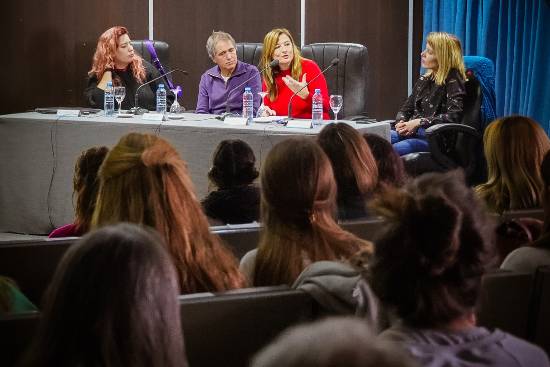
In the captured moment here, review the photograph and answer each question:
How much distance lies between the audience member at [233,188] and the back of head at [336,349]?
249 centimetres

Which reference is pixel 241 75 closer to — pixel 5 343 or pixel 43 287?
pixel 43 287

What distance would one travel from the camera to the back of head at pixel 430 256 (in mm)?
1544

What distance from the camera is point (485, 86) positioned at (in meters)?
5.81

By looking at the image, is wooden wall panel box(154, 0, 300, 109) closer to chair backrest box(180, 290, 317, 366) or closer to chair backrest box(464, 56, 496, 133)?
chair backrest box(464, 56, 496, 133)

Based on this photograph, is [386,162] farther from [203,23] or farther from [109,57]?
[203,23]

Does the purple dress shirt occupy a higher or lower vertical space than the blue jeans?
higher

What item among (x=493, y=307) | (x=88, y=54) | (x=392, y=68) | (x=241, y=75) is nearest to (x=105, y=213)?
(x=493, y=307)

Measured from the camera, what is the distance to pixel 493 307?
7.36 ft

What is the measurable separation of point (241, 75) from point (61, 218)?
1.41 m

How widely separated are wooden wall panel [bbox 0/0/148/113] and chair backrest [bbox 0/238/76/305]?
4.30 m

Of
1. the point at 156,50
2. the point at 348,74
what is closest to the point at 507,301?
the point at 348,74

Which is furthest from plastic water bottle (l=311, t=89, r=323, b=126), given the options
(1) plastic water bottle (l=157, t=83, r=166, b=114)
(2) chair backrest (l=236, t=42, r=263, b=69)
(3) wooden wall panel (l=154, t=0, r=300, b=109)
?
(3) wooden wall panel (l=154, t=0, r=300, b=109)

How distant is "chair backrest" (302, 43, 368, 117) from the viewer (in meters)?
6.06

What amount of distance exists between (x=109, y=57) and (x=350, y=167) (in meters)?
3.30
